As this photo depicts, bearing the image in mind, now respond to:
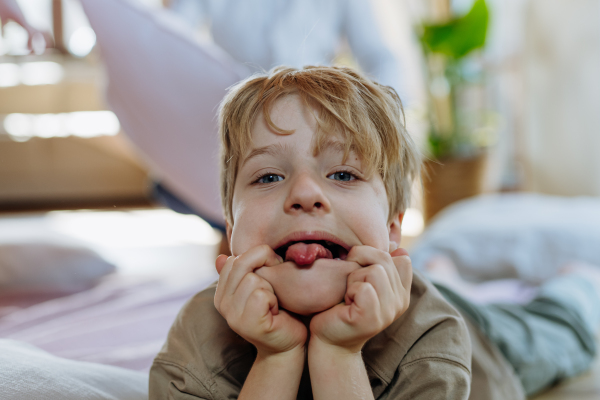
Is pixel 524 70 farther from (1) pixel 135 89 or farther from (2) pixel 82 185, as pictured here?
(2) pixel 82 185

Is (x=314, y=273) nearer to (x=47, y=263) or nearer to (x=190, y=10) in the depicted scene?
(x=47, y=263)

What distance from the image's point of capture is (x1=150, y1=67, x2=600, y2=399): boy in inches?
19.0

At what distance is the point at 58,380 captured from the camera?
552 mm

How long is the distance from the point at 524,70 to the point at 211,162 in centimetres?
195

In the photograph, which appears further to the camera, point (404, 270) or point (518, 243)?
point (518, 243)

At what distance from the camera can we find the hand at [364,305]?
0.46m

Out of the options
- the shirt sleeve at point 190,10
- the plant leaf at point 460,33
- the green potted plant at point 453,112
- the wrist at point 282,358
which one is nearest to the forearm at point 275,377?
the wrist at point 282,358

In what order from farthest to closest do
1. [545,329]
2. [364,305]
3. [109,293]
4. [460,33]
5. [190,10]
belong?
[460,33]
[190,10]
[109,293]
[545,329]
[364,305]

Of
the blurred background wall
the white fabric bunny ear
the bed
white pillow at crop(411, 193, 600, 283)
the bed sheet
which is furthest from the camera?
the blurred background wall

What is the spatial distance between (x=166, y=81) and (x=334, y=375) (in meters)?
0.95

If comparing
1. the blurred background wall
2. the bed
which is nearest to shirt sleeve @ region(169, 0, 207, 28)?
the blurred background wall

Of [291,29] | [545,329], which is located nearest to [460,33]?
[291,29]

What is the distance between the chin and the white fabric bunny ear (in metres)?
0.73

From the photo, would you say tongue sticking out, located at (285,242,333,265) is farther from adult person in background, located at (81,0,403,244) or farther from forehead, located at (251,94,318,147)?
adult person in background, located at (81,0,403,244)
